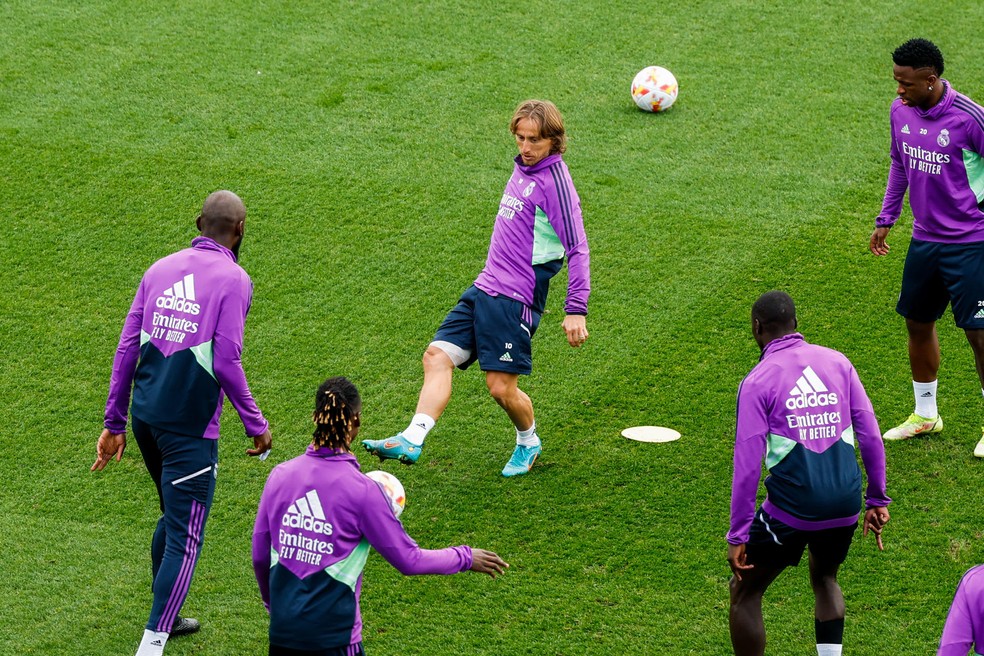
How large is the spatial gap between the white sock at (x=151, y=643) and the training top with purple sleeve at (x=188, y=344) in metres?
0.89

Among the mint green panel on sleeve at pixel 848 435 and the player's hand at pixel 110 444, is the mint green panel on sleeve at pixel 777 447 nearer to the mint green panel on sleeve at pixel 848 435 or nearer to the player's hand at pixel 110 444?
the mint green panel on sleeve at pixel 848 435

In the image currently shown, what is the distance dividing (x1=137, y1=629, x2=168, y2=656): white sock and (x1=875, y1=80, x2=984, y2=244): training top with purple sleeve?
4.55 m

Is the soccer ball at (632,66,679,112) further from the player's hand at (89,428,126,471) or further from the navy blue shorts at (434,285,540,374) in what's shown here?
the player's hand at (89,428,126,471)

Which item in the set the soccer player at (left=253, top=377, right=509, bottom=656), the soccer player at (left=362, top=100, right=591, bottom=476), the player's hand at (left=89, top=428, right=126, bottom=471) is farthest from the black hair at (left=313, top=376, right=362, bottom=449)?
the soccer player at (left=362, top=100, right=591, bottom=476)

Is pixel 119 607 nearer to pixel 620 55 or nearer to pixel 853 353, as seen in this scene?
pixel 853 353

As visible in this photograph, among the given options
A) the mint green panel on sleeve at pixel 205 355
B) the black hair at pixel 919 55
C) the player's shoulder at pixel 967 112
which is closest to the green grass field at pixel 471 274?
the mint green panel on sleeve at pixel 205 355

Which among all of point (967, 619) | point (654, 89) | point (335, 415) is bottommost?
point (967, 619)

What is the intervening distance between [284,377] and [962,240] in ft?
13.8

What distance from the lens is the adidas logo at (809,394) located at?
4.84 metres

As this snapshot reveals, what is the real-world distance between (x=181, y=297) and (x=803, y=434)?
106 inches

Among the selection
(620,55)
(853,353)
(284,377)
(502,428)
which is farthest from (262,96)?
(853,353)

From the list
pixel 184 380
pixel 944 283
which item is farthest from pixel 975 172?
pixel 184 380

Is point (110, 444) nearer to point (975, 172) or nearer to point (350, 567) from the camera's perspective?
point (350, 567)

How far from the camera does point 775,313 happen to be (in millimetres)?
5004
